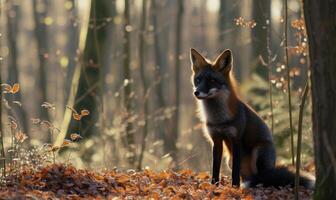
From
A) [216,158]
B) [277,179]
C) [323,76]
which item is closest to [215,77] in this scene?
[216,158]

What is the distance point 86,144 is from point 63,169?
21.2ft

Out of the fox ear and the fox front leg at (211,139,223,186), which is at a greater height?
the fox ear

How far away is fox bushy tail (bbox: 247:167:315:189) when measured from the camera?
8.86 meters

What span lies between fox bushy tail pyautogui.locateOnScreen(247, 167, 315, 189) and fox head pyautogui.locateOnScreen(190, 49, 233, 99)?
1.36 m

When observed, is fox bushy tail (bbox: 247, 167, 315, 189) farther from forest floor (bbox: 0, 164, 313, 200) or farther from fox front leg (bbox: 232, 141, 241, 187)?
fox front leg (bbox: 232, 141, 241, 187)

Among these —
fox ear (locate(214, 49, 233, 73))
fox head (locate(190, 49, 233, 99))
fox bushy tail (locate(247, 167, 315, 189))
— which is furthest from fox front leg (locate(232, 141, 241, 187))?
fox ear (locate(214, 49, 233, 73))


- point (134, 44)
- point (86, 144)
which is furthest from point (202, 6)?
point (86, 144)

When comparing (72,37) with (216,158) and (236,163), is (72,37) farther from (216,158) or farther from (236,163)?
(236,163)

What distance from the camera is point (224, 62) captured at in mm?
9547

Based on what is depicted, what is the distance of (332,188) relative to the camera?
22.6 ft

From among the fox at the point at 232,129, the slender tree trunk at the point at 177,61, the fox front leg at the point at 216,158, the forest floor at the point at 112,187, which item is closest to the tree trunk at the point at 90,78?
the slender tree trunk at the point at 177,61

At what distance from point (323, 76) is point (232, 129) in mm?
2764

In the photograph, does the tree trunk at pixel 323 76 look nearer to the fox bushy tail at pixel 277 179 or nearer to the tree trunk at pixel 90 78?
the fox bushy tail at pixel 277 179

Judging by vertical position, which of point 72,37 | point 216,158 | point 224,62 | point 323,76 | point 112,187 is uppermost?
point 72,37
